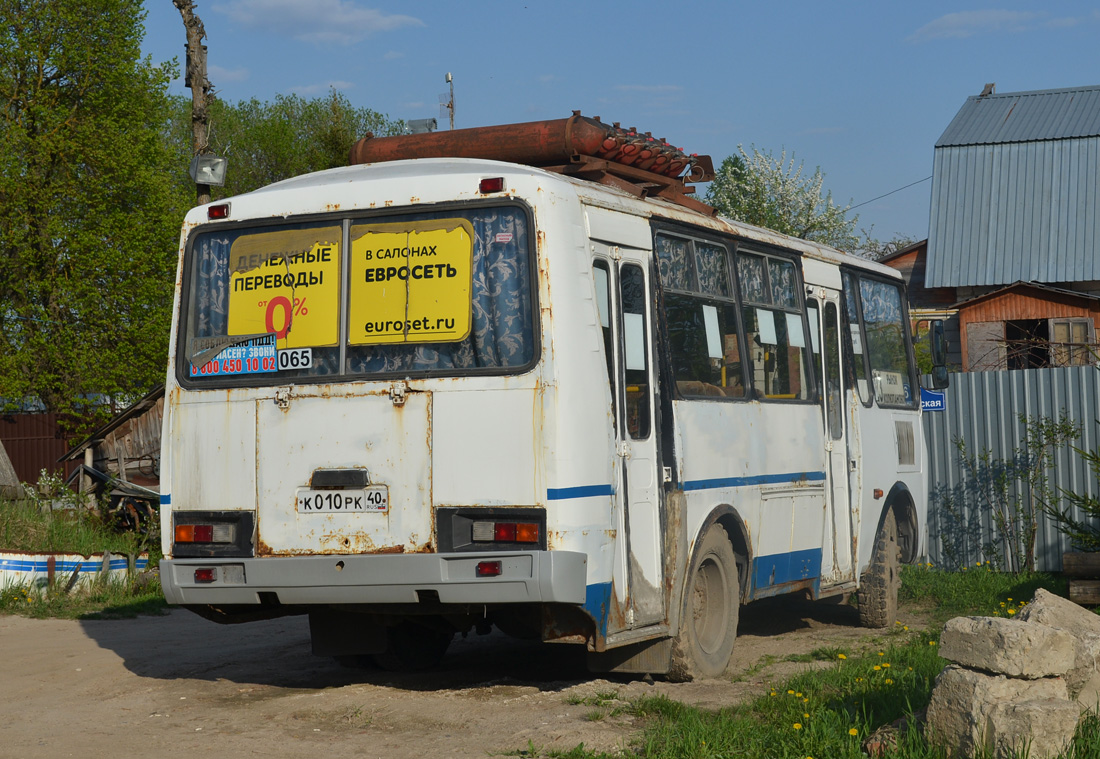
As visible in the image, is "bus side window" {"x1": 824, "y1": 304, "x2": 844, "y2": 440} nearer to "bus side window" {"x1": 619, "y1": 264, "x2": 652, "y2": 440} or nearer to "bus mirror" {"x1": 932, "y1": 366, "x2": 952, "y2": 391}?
A: "bus mirror" {"x1": 932, "y1": 366, "x2": 952, "y2": 391}

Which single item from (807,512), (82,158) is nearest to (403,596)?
(807,512)

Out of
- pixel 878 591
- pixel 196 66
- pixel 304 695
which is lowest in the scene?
pixel 304 695

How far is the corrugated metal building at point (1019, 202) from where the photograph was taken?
2803 cm

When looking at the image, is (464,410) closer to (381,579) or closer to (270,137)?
(381,579)

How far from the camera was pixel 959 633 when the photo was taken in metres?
5.57

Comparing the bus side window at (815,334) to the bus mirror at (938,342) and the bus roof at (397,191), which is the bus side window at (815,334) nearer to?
the bus mirror at (938,342)

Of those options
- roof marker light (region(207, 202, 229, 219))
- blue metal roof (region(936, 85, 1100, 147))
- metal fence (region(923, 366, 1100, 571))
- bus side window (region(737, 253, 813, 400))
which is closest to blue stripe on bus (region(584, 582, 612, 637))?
bus side window (region(737, 253, 813, 400))

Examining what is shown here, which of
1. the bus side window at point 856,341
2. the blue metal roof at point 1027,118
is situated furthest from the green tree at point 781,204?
the bus side window at point 856,341

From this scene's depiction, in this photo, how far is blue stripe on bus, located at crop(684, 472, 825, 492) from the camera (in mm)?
7996

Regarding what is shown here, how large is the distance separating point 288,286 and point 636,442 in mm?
2141

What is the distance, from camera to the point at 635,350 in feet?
24.5

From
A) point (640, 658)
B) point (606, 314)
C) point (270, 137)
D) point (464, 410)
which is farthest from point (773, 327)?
point (270, 137)

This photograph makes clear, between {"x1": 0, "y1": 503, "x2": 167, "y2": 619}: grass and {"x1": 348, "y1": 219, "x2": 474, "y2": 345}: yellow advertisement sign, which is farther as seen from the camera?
{"x1": 0, "y1": 503, "x2": 167, "y2": 619}: grass

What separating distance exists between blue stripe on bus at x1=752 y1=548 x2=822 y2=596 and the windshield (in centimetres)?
299
